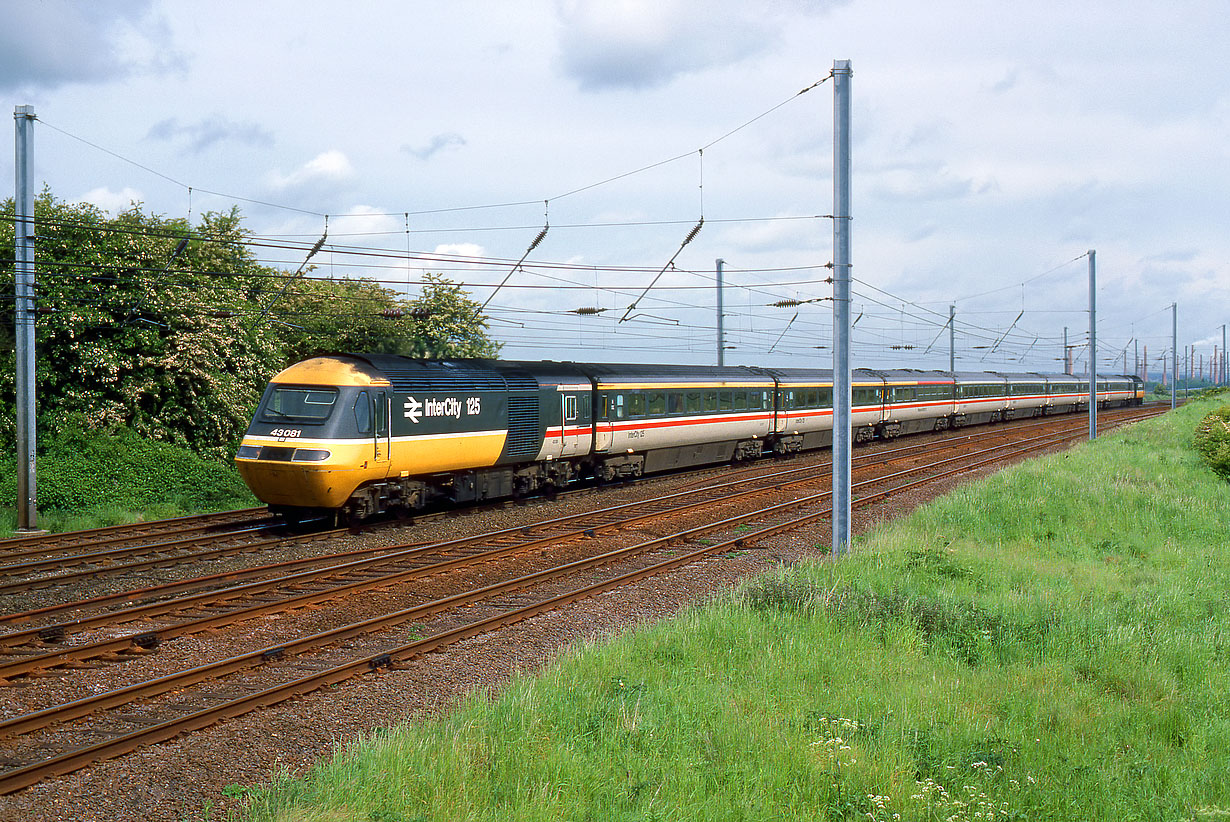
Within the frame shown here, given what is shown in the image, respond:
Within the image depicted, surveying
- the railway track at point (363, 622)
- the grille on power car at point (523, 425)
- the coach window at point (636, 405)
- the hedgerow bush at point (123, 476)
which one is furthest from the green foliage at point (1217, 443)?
the hedgerow bush at point (123, 476)

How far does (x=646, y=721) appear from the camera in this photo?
24.5 feet

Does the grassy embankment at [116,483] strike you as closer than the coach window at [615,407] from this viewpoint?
Yes

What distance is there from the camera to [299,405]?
17.5m

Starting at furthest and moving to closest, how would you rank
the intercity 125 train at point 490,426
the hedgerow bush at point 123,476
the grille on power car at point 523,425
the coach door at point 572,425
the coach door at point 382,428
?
1. the coach door at point 572,425
2. the hedgerow bush at point 123,476
3. the grille on power car at point 523,425
4. the coach door at point 382,428
5. the intercity 125 train at point 490,426

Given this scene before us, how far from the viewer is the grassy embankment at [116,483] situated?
20953 mm

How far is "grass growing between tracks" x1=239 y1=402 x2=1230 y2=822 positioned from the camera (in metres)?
6.20

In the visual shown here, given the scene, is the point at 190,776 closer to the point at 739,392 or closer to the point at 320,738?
the point at 320,738

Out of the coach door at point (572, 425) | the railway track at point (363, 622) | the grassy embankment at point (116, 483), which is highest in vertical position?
the coach door at point (572, 425)

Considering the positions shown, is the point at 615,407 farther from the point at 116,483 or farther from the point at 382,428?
the point at 116,483

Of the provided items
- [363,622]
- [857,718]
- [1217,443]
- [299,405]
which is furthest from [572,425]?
[1217,443]

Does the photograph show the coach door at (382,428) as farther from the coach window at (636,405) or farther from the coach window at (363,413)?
the coach window at (636,405)

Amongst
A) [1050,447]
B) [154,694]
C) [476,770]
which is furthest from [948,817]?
[1050,447]

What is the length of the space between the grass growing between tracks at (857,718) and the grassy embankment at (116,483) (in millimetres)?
15785

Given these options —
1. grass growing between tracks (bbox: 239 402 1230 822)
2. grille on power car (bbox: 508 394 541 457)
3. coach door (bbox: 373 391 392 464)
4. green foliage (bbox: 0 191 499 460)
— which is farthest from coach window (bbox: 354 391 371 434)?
grass growing between tracks (bbox: 239 402 1230 822)
